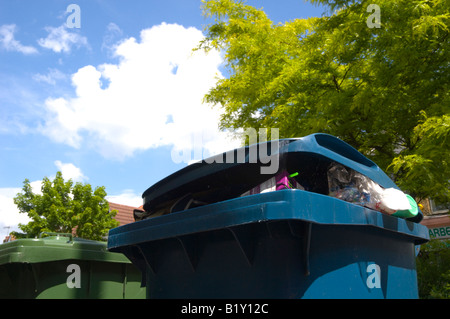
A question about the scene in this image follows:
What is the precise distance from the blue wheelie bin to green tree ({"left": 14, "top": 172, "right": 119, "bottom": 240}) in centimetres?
1664

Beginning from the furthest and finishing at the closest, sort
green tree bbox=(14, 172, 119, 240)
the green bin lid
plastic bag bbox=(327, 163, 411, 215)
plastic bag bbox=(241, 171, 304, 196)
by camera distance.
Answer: green tree bbox=(14, 172, 119, 240), the green bin lid, plastic bag bbox=(327, 163, 411, 215), plastic bag bbox=(241, 171, 304, 196)

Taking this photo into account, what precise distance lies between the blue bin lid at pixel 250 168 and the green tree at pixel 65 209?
54.0 ft

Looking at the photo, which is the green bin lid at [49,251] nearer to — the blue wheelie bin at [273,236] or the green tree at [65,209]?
the blue wheelie bin at [273,236]

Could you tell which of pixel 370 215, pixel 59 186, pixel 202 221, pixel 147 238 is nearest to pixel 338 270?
pixel 370 215

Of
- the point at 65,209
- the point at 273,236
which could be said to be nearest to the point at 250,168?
the point at 273,236

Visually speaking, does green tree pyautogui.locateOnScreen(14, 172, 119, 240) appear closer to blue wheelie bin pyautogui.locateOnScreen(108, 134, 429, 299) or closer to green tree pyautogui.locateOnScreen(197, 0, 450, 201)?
green tree pyautogui.locateOnScreen(197, 0, 450, 201)

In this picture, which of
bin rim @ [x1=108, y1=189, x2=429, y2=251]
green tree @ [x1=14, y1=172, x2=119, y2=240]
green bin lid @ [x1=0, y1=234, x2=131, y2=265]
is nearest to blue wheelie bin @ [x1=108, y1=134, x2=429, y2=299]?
bin rim @ [x1=108, y1=189, x2=429, y2=251]

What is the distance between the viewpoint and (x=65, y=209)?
18.6 meters

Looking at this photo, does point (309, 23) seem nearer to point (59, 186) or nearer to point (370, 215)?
point (370, 215)

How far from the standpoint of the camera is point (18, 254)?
3.62 metres

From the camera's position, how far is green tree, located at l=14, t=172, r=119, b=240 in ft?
60.2

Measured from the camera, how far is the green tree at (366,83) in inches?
231

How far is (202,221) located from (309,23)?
9.00 metres

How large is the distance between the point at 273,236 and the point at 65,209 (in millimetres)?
18161
